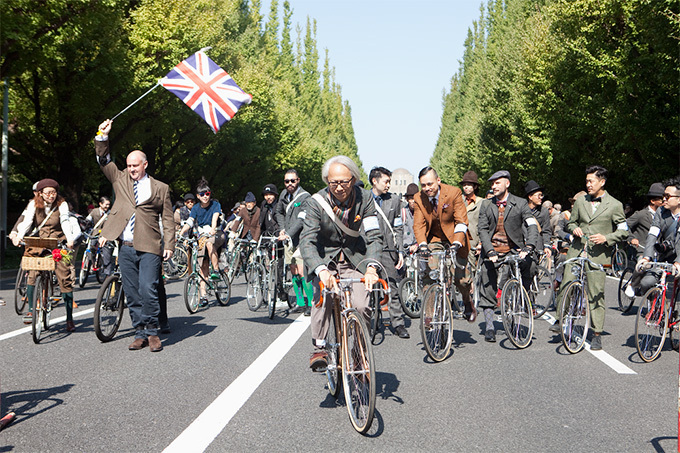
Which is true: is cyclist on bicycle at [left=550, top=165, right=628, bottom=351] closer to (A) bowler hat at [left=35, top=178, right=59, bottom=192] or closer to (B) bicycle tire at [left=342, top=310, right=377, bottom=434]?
(B) bicycle tire at [left=342, top=310, right=377, bottom=434]

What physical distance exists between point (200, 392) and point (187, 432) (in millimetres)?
1070

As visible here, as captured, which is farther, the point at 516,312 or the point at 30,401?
the point at 516,312

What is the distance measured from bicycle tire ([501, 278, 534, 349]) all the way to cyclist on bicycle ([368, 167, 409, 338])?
1251 millimetres

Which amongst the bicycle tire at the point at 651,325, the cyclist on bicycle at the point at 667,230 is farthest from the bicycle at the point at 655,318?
the cyclist on bicycle at the point at 667,230

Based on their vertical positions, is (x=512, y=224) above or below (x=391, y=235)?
above

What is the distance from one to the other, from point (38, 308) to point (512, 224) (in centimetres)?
538

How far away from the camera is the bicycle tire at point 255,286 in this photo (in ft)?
34.6

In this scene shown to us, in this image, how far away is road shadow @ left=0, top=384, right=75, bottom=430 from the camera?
4.89 m

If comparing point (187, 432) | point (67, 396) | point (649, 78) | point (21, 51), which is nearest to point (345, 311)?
point (187, 432)

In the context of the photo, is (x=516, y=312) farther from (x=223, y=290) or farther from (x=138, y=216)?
(x=223, y=290)

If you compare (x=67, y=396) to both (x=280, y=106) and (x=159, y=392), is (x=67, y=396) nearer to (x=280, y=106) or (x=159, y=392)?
(x=159, y=392)

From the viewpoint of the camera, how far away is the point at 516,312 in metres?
7.73

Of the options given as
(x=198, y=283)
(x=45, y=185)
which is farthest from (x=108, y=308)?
(x=198, y=283)

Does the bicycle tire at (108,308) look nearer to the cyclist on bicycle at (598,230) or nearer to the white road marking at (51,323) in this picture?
the white road marking at (51,323)
